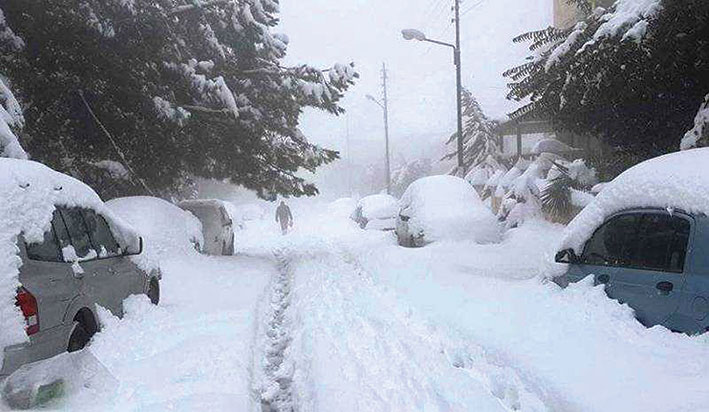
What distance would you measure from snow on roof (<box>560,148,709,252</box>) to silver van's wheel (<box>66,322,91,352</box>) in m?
4.84

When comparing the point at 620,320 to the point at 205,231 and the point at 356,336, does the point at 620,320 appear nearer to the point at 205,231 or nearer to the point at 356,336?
the point at 356,336

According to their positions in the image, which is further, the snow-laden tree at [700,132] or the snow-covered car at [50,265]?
the snow-laden tree at [700,132]

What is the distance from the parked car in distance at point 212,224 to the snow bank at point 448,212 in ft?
15.0

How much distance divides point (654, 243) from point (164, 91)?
38.7ft

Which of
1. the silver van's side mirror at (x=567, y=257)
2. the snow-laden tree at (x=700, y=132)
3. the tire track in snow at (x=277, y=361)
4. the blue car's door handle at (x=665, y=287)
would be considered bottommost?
the tire track in snow at (x=277, y=361)

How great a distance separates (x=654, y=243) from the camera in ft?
17.1

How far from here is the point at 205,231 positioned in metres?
14.8

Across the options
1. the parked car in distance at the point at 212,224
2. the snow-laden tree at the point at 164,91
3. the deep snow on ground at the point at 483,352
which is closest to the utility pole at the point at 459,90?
the snow-laden tree at the point at 164,91

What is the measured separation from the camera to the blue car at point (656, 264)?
4699 millimetres

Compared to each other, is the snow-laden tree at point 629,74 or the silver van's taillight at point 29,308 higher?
the snow-laden tree at point 629,74

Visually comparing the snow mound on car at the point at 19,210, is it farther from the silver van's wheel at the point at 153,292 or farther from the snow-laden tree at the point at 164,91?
the snow-laden tree at the point at 164,91

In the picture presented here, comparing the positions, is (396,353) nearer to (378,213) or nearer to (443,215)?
(443,215)

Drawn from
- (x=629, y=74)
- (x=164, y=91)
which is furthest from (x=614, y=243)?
(x=164, y=91)

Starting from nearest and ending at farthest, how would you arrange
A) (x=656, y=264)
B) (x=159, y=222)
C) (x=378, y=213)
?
(x=656, y=264)
(x=159, y=222)
(x=378, y=213)
